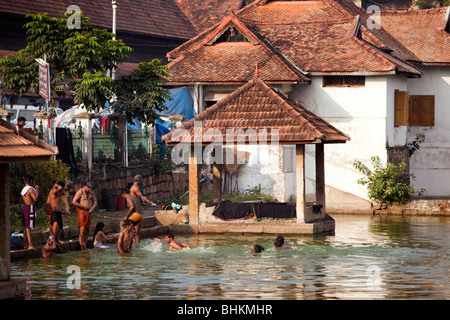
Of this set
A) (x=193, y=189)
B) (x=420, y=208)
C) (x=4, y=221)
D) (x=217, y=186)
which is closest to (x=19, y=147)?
(x=4, y=221)

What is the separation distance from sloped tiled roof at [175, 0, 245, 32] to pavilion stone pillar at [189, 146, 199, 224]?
84.3ft

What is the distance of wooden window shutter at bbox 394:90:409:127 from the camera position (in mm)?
30844

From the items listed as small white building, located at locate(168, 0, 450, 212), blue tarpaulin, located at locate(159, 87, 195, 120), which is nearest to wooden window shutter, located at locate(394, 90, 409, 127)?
small white building, located at locate(168, 0, 450, 212)

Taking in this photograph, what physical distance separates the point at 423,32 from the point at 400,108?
479 centimetres

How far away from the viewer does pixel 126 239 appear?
2030 cm

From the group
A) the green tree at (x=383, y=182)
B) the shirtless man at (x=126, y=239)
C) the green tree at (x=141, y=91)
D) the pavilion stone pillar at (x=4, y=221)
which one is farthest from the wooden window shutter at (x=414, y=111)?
the pavilion stone pillar at (x=4, y=221)

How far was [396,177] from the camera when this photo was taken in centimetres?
3028

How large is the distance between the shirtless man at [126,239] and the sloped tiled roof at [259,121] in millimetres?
3703

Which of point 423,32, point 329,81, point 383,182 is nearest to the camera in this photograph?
point 383,182

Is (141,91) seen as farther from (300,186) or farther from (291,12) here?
(291,12)

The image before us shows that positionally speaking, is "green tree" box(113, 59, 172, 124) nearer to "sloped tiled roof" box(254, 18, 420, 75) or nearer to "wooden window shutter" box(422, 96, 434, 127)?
"sloped tiled roof" box(254, 18, 420, 75)

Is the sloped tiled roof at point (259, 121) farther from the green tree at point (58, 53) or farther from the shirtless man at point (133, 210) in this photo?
the green tree at point (58, 53)

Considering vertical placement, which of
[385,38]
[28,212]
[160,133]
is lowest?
[28,212]
